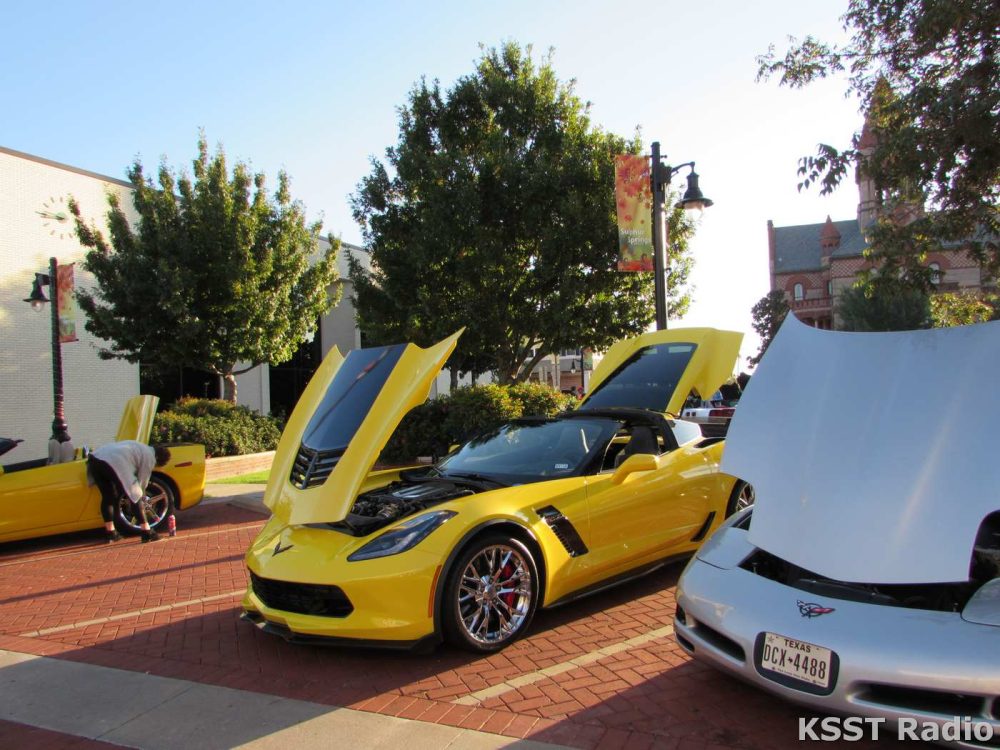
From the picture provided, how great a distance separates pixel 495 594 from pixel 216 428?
39.0 feet

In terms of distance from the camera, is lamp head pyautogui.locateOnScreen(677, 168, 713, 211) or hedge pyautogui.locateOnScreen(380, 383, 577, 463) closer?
lamp head pyautogui.locateOnScreen(677, 168, 713, 211)

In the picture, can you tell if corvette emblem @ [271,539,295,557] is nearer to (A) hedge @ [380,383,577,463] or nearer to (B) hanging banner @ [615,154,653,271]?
(A) hedge @ [380,383,577,463]

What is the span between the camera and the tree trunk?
55.8ft

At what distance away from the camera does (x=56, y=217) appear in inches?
698

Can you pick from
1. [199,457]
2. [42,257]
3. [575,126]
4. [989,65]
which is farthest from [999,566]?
[42,257]

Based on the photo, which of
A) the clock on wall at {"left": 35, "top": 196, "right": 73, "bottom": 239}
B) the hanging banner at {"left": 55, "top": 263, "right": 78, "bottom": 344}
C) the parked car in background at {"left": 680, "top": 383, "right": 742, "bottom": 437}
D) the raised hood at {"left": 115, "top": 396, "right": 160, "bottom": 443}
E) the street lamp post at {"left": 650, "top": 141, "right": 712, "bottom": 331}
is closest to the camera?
the raised hood at {"left": 115, "top": 396, "right": 160, "bottom": 443}

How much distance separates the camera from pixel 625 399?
6.55m

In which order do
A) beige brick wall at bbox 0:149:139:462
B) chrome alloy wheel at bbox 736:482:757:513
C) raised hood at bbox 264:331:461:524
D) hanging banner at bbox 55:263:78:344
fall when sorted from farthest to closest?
beige brick wall at bbox 0:149:139:462 < hanging banner at bbox 55:263:78:344 < chrome alloy wheel at bbox 736:482:757:513 < raised hood at bbox 264:331:461:524

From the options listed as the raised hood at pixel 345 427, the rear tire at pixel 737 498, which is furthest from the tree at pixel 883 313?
the raised hood at pixel 345 427

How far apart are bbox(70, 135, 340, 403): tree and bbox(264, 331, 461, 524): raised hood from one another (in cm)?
1079

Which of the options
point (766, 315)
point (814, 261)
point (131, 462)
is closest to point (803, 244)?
point (814, 261)

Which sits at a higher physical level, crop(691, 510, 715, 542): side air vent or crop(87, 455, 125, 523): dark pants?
crop(87, 455, 125, 523): dark pants

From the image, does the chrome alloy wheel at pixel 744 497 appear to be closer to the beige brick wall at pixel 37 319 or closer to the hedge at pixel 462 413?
the hedge at pixel 462 413

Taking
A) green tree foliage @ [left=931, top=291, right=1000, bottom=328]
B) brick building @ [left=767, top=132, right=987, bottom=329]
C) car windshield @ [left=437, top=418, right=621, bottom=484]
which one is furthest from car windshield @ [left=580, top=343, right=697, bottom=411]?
brick building @ [left=767, top=132, right=987, bottom=329]
